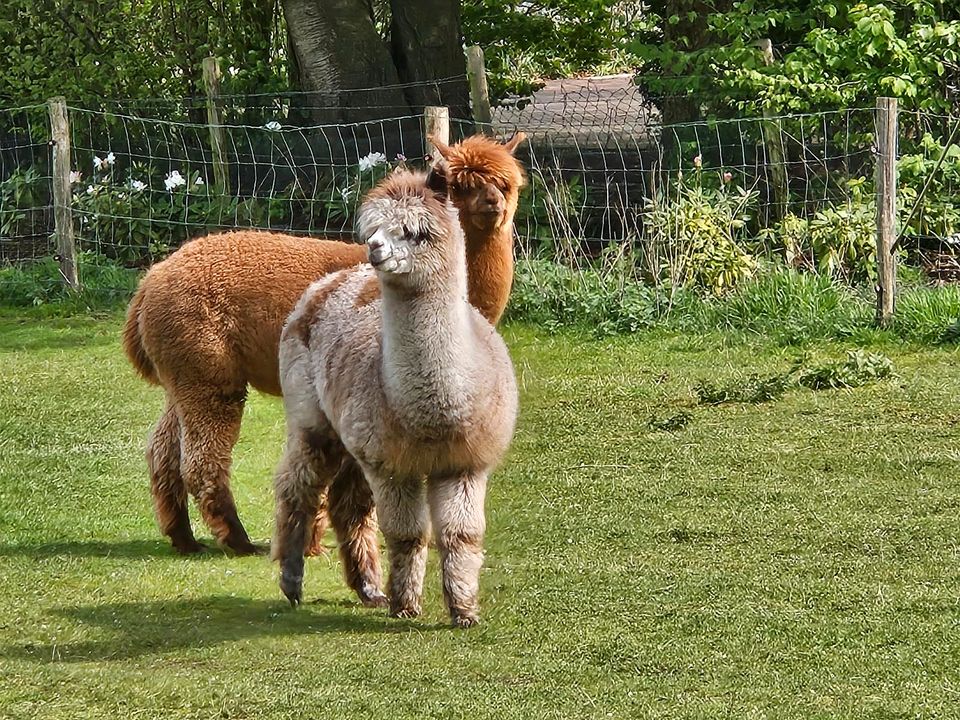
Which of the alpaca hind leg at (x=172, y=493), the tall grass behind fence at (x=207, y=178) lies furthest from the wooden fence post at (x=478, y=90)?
the alpaca hind leg at (x=172, y=493)

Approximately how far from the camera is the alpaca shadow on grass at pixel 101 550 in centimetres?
608

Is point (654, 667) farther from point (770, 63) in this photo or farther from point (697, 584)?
point (770, 63)

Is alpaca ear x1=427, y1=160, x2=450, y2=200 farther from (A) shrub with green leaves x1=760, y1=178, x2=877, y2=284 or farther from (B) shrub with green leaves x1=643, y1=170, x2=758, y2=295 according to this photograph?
(A) shrub with green leaves x1=760, y1=178, x2=877, y2=284

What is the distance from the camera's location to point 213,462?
6.19 m

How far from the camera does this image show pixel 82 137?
12.8m

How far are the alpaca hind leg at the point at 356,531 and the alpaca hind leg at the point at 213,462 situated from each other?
38.0 inches

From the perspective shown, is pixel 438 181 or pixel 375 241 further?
pixel 438 181

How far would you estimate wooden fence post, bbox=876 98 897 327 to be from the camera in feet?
30.5

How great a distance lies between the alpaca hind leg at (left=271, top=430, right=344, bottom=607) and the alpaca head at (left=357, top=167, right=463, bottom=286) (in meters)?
0.99

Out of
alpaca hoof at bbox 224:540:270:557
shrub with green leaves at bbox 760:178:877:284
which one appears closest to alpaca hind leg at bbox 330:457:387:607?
alpaca hoof at bbox 224:540:270:557

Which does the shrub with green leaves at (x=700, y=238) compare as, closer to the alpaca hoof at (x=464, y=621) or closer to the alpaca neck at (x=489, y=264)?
the alpaca neck at (x=489, y=264)

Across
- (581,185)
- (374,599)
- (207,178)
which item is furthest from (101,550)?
(207,178)

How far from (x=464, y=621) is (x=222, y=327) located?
200 cm

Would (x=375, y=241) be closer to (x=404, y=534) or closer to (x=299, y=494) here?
(x=404, y=534)
